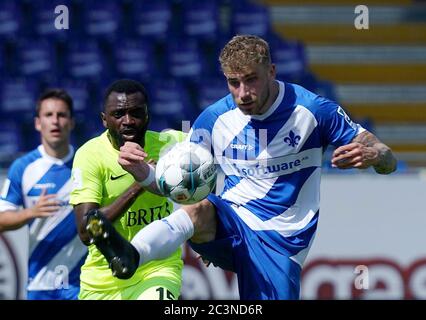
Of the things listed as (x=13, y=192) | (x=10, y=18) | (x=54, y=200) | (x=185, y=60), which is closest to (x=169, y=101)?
(x=185, y=60)

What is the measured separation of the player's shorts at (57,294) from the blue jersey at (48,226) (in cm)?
1

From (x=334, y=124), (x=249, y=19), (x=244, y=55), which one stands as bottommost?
(x=334, y=124)

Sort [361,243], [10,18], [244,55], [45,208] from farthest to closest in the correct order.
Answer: [10,18] < [361,243] < [45,208] < [244,55]

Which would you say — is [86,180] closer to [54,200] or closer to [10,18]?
[54,200]

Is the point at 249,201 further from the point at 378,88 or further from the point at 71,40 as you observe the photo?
the point at 378,88

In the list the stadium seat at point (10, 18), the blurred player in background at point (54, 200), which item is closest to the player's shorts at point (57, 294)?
the blurred player in background at point (54, 200)

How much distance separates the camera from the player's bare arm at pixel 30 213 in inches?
282

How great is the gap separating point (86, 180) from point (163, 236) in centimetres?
89

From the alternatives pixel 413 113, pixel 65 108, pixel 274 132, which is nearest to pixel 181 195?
pixel 274 132

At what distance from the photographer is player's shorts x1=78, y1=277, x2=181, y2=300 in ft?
19.7

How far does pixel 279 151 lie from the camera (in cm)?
609

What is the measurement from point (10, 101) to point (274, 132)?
718cm

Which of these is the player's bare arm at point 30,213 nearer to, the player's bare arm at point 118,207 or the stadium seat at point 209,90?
the player's bare arm at point 118,207

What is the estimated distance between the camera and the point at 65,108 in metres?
8.23
